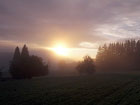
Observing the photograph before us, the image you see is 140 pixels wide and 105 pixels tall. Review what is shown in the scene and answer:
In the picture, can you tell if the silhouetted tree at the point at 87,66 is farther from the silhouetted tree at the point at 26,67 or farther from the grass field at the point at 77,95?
the grass field at the point at 77,95

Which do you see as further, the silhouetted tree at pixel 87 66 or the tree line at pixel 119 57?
the tree line at pixel 119 57

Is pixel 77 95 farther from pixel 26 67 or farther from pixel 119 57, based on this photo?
pixel 119 57

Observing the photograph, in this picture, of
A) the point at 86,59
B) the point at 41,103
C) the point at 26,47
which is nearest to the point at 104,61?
the point at 86,59

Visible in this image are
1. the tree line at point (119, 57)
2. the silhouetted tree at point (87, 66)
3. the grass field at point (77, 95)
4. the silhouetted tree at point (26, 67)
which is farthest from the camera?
the tree line at point (119, 57)

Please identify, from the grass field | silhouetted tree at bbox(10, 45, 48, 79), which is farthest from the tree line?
the grass field

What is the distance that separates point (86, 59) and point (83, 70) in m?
5.55

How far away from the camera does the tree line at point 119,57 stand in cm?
12146

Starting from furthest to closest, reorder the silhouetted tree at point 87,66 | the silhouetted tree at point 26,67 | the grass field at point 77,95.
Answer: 1. the silhouetted tree at point 87,66
2. the silhouetted tree at point 26,67
3. the grass field at point 77,95

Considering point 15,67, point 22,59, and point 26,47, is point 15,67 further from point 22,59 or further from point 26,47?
point 26,47

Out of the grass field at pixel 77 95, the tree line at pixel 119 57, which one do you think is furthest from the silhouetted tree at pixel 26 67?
the tree line at pixel 119 57

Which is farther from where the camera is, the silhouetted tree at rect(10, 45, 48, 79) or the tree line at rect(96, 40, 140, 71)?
the tree line at rect(96, 40, 140, 71)

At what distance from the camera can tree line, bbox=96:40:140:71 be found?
12146 centimetres

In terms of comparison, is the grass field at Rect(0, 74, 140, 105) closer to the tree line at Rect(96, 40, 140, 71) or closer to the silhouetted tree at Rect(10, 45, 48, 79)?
the silhouetted tree at Rect(10, 45, 48, 79)

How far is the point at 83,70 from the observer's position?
89.6 metres
